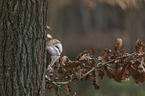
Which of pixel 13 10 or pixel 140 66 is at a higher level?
pixel 13 10

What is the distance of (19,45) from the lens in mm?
1617

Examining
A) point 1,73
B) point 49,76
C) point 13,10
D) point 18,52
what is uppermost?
point 13,10

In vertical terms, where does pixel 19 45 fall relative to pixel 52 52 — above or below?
above

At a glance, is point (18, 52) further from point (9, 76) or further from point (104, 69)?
point (104, 69)

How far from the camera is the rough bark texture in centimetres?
161

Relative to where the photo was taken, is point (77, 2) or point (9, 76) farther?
point (77, 2)

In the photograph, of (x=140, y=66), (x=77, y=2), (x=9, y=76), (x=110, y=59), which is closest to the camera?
(x=9, y=76)

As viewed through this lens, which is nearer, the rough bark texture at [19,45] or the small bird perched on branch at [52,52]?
the rough bark texture at [19,45]

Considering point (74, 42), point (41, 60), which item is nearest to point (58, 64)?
point (41, 60)

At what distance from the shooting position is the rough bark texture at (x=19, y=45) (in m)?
1.61

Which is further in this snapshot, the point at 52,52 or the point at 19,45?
the point at 52,52

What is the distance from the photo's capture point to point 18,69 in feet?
5.33

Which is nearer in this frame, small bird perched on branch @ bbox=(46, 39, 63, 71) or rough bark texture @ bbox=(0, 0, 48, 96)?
rough bark texture @ bbox=(0, 0, 48, 96)

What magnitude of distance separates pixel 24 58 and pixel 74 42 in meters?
16.0
